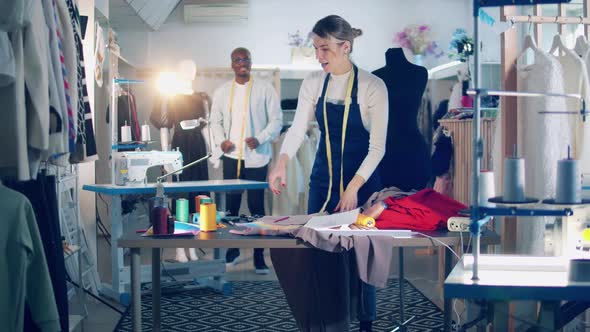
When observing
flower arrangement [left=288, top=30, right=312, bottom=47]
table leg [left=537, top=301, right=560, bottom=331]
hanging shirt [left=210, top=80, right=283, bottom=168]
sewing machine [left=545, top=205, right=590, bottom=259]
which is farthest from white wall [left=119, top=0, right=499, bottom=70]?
table leg [left=537, top=301, right=560, bottom=331]

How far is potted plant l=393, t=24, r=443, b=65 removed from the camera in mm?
8492

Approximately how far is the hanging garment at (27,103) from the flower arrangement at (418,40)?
611 cm

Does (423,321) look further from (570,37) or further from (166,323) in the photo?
(570,37)

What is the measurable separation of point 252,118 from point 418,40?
125 inches

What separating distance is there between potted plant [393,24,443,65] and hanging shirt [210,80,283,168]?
2.99 metres

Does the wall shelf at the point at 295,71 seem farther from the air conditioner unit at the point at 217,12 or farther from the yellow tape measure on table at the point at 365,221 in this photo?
the yellow tape measure on table at the point at 365,221

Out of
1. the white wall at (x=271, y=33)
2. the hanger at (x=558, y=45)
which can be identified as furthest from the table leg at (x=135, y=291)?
the white wall at (x=271, y=33)

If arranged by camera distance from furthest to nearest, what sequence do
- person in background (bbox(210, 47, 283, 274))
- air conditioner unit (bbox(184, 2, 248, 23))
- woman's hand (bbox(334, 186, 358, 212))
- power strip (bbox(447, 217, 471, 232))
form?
air conditioner unit (bbox(184, 2, 248, 23)) < person in background (bbox(210, 47, 283, 274)) < woman's hand (bbox(334, 186, 358, 212)) < power strip (bbox(447, 217, 471, 232))

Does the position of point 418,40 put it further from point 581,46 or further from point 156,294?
point 156,294

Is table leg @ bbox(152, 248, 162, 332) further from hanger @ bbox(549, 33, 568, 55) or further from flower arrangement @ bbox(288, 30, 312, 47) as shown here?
flower arrangement @ bbox(288, 30, 312, 47)

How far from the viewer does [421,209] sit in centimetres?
299

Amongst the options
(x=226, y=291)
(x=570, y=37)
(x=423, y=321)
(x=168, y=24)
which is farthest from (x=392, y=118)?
(x=168, y=24)

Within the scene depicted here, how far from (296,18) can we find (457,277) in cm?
678

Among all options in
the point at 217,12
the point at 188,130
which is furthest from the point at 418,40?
the point at 188,130
